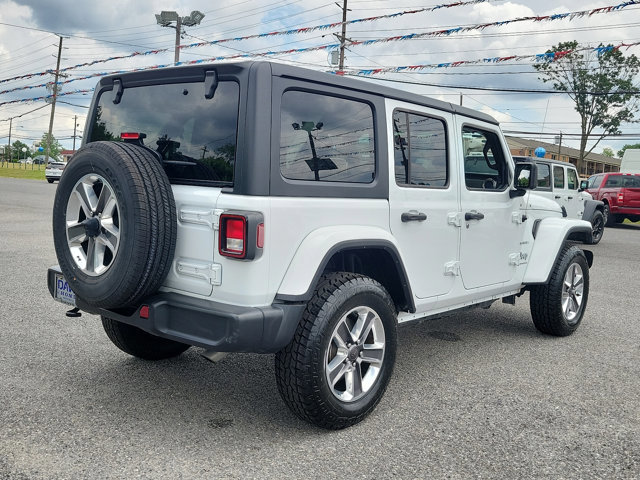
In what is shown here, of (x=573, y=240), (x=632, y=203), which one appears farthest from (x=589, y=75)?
(x=573, y=240)

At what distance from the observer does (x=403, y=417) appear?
346 centimetres

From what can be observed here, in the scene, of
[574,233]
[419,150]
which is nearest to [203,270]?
[419,150]

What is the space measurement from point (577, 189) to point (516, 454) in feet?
39.3

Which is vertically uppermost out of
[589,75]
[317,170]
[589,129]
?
[589,75]

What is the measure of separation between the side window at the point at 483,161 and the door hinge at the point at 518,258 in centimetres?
57

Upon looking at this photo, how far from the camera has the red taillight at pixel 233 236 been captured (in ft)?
9.31

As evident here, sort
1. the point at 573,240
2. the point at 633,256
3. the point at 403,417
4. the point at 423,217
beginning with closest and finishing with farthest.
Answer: the point at 403,417 → the point at 423,217 → the point at 573,240 → the point at 633,256

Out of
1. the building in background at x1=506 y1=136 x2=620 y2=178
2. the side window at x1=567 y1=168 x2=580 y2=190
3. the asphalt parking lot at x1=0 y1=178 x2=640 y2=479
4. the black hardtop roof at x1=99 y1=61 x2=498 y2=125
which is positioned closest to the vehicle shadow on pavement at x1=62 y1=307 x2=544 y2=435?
the asphalt parking lot at x1=0 y1=178 x2=640 y2=479

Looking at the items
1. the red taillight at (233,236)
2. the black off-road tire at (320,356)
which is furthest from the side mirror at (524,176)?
the red taillight at (233,236)

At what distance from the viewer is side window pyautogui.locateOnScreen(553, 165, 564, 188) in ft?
41.2

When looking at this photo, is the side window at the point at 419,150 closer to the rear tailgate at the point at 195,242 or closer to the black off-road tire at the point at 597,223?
the rear tailgate at the point at 195,242

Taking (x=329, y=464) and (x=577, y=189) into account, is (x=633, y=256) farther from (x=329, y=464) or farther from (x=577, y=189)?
(x=329, y=464)

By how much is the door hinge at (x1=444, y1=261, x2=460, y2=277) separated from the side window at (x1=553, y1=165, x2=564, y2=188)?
939 centimetres

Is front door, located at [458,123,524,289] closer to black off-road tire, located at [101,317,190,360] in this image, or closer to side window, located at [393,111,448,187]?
side window, located at [393,111,448,187]
